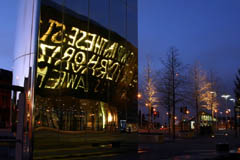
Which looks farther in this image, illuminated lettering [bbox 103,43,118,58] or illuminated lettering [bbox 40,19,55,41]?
illuminated lettering [bbox 103,43,118,58]

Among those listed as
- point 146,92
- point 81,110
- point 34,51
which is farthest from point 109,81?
point 146,92

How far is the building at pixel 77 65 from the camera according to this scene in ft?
43.3

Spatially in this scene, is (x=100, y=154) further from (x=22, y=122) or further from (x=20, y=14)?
(x=22, y=122)

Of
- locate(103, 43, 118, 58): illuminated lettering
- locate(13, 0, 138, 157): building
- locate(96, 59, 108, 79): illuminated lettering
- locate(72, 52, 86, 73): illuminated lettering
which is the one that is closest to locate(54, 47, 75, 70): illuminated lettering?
locate(13, 0, 138, 157): building

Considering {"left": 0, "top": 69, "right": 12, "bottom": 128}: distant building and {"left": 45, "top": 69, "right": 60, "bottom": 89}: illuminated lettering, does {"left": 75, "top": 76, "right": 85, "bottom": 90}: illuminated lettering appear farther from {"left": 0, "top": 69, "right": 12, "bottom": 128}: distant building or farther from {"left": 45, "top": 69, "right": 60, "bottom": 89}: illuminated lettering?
{"left": 0, "top": 69, "right": 12, "bottom": 128}: distant building

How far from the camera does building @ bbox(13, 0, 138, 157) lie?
1321 cm

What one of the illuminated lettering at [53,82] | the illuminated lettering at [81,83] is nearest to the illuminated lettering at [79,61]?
the illuminated lettering at [81,83]

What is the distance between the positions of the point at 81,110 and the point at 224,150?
30.7 feet

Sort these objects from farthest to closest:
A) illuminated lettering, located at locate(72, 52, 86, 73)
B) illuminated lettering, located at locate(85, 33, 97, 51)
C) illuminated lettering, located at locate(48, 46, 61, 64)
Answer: illuminated lettering, located at locate(85, 33, 97, 51), illuminated lettering, located at locate(72, 52, 86, 73), illuminated lettering, located at locate(48, 46, 61, 64)

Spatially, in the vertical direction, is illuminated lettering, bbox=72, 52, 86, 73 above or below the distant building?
above

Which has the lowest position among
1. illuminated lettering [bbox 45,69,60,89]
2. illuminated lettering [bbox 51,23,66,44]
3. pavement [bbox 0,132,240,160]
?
pavement [bbox 0,132,240,160]

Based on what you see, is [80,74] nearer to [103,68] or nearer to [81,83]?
[81,83]

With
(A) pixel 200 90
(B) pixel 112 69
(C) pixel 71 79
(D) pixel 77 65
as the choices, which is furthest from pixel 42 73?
(A) pixel 200 90

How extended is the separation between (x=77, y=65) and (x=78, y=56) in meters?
0.48
